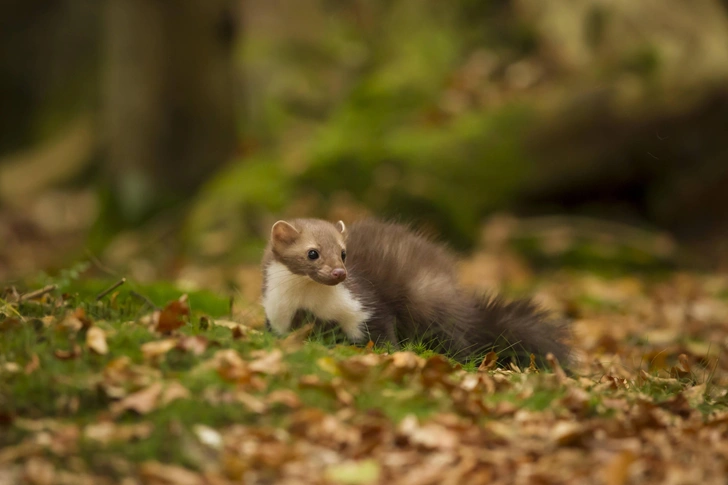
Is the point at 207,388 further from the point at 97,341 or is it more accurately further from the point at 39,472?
the point at 39,472

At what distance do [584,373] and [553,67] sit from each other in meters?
7.21

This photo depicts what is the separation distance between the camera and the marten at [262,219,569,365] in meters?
5.35

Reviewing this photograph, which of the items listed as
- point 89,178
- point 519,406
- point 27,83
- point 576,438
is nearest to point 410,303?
point 519,406

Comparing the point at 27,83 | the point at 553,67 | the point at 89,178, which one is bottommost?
the point at 89,178

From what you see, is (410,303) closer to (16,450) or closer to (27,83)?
(16,450)

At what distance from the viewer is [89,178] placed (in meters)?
18.8

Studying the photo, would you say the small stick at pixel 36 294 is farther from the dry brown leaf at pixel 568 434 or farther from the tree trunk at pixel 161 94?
the tree trunk at pixel 161 94

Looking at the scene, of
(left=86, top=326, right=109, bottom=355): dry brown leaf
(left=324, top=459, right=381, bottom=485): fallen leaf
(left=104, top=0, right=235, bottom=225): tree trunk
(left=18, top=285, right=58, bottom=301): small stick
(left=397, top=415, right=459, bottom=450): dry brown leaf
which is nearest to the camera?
(left=324, top=459, right=381, bottom=485): fallen leaf

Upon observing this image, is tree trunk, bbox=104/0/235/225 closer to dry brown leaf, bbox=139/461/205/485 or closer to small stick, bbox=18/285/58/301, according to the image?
small stick, bbox=18/285/58/301

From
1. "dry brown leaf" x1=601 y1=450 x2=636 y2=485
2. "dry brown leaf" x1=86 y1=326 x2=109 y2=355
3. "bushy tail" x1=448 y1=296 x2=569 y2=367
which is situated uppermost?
"dry brown leaf" x1=86 y1=326 x2=109 y2=355

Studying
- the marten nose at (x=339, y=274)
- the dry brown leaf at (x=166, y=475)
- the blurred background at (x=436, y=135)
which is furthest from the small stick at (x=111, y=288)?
the blurred background at (x=436, y=135)

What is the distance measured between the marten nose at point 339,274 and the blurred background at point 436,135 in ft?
13.7

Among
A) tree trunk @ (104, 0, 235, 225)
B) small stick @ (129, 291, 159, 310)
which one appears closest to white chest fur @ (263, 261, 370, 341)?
small stick @ (129, 291, 159, 310)

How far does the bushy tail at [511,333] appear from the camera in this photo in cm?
573
